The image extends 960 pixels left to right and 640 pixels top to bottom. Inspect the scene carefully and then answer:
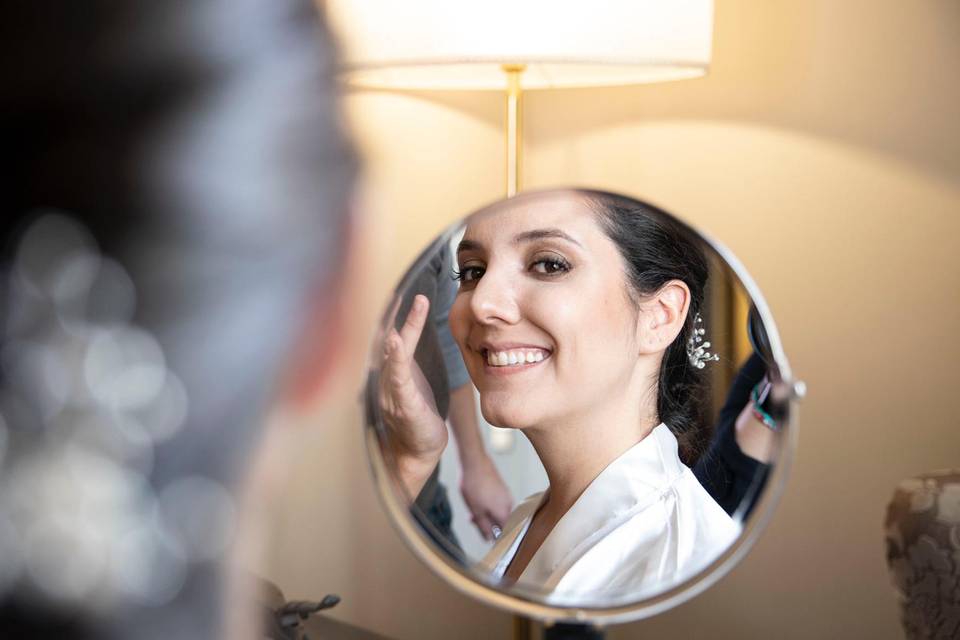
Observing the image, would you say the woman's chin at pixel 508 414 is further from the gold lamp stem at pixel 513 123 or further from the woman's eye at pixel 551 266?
the gold lamp stem at pixel 513 123

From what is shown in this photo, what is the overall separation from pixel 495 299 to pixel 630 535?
0.18 metres

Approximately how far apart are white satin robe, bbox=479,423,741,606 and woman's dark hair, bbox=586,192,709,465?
15mm

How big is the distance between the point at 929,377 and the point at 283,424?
804 millimetres

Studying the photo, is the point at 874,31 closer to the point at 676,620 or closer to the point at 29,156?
the point at 676,620

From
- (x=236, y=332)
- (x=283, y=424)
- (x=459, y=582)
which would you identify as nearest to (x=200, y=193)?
(x=236, y=332)

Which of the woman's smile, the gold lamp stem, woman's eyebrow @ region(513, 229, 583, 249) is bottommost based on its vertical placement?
the woman's smile

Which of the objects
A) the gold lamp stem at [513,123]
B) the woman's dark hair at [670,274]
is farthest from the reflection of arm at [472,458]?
the gold lamp stem at [513,123]

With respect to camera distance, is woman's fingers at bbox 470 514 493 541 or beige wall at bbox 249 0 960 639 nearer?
woman's fingers at bbox 470 514 493 541

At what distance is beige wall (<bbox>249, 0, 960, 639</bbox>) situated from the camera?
1287 mm

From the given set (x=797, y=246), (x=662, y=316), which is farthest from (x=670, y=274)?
(x=797, y=246)

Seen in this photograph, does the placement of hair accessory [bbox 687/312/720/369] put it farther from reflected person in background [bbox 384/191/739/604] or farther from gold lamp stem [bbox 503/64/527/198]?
gold lamp stem [bbox 503/64/527/198]

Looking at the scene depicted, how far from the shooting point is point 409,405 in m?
0.74

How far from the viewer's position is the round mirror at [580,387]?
723 millimetres

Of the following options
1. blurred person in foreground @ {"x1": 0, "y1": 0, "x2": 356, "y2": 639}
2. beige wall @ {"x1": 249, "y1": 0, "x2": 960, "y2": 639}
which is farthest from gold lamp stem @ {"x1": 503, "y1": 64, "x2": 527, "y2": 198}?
blurred person in foreground @ {"x1": 0, "y1": 0, "x2": 356, "y2": 639}
